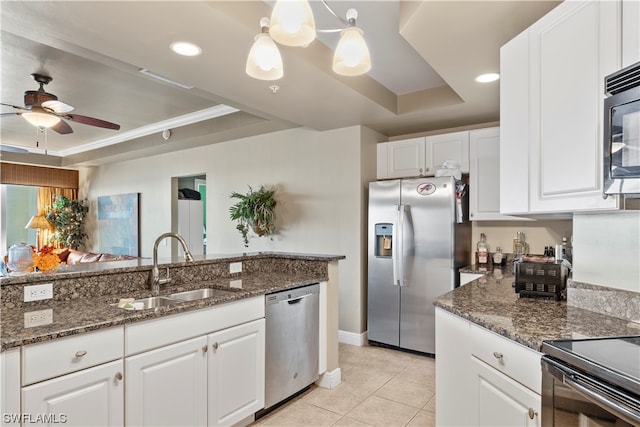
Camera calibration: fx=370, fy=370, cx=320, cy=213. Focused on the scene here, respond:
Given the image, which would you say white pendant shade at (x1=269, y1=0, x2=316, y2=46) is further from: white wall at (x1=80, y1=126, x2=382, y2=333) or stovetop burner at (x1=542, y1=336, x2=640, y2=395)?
white wall at (x1=80, y1=126, x2=382, y2=333)

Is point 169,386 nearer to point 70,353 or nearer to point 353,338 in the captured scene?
point 70,353

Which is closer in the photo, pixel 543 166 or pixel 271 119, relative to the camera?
pixel 543 166

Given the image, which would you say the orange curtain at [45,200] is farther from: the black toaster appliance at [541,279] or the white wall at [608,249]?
the white wall at [608,249]

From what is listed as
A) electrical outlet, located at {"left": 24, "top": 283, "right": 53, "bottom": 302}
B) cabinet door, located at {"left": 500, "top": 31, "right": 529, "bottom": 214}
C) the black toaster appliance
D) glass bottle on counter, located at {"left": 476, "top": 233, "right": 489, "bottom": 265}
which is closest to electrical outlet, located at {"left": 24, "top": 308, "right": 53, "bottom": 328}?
electrical outlet, located at {"left": 24, "top": 283, "right": 53, "bottom": 302}

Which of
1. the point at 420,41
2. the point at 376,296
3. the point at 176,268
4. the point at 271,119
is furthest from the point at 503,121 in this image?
the point at 271,119

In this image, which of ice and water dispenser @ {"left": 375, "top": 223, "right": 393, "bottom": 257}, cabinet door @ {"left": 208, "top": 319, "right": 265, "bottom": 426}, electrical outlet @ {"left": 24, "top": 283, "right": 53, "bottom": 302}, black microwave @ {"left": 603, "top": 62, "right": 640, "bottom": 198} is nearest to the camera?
black microwave @ {"left": 603, "top": 62, "right": 640, "bottom": 198}

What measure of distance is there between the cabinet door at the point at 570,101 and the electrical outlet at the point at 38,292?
243 cm

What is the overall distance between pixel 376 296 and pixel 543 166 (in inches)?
99.5

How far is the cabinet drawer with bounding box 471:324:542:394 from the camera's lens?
1.32 m

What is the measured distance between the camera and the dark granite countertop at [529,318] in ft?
4.57

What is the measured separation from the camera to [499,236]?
385cm

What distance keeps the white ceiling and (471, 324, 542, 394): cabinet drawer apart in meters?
1.52

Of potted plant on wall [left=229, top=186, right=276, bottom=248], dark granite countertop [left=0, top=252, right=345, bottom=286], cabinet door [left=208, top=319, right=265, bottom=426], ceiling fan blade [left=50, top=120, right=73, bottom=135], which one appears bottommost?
cabinet door [left=208, top=319, right=265, bottom=426]

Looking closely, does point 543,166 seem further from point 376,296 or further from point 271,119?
point 271,119
